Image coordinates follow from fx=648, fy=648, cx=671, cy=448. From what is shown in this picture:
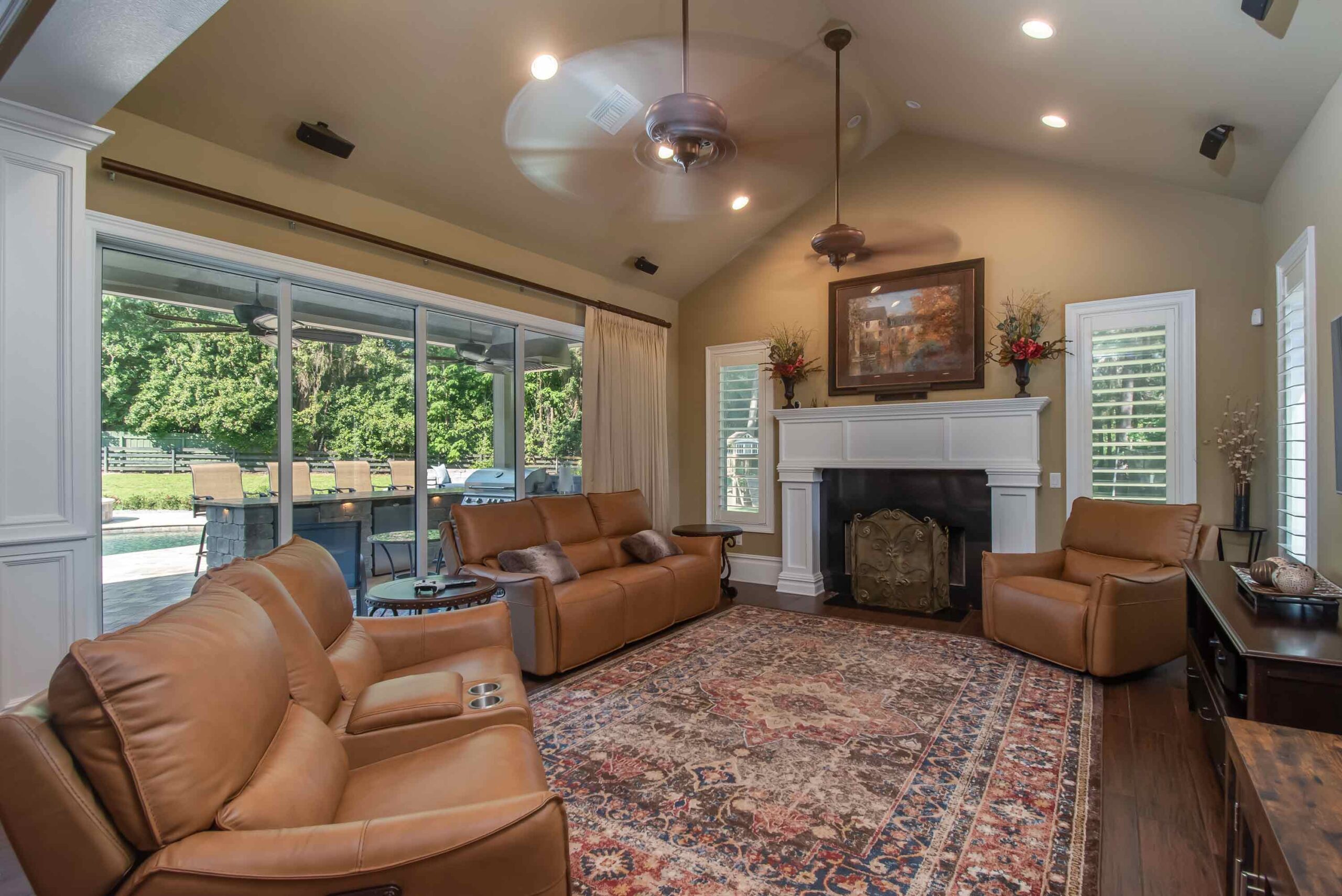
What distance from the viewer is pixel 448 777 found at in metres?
1.66

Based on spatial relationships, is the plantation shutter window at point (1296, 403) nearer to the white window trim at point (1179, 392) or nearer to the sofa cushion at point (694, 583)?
the white window trim at point (1179, 392)

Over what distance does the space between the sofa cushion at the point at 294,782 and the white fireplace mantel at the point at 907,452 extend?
4604 millimetres

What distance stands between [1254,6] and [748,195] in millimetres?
3511

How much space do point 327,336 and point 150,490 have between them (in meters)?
1.24

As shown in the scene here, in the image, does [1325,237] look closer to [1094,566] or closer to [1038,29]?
[1038,29]

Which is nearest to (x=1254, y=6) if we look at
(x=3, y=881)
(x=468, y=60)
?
(x=468, y=60)

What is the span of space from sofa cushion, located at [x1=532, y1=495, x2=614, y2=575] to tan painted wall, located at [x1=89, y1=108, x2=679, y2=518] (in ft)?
5.20

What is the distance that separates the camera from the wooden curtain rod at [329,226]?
118 inches

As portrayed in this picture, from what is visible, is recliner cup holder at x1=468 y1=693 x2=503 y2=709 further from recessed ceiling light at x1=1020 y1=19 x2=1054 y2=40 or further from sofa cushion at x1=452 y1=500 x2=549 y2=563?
recessed ceiling light at x1=1020 y1=19 x2=1054 y2=40

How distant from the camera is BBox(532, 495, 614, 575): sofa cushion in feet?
15.3

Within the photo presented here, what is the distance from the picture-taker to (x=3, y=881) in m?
1.86

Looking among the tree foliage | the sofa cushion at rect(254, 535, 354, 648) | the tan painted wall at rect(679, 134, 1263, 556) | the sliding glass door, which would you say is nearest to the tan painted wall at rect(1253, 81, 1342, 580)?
the tan painted wall at rect(679, 134, 1263, 556)

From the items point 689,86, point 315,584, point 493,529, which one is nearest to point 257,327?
point 493,529

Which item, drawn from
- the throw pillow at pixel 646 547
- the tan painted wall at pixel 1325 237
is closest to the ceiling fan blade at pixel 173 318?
the throw pillow at pixel 646 547
